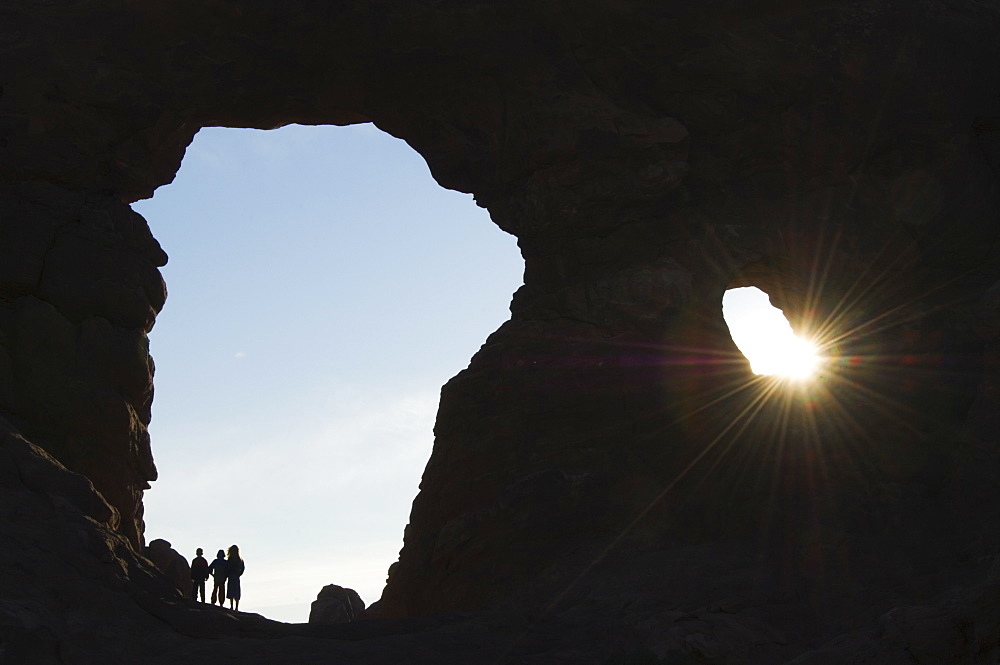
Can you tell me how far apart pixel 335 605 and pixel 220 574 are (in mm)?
12576

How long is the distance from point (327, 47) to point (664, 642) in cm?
1739

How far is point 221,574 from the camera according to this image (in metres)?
25.1

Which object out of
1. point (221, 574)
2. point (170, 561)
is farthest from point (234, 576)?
point (170, 561)

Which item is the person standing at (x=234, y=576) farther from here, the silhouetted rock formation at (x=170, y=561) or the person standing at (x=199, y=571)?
the silhouetted rock formation at (x=170, y=561)

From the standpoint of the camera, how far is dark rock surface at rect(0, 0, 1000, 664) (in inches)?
897

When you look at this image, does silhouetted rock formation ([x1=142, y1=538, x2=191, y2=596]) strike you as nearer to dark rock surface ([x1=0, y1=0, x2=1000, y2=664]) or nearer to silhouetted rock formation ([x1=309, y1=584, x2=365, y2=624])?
dark rock surface ([x1=0, y1=0, x2=1000, y2=664])

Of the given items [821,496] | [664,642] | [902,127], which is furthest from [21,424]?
[902,127]

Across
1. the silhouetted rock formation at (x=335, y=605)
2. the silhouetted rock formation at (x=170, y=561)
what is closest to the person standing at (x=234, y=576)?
the silhouetted rock formation at (x=170, y=561)

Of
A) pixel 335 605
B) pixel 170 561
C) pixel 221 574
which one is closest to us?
pixel 221 574

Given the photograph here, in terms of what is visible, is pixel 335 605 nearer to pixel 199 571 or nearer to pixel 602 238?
pixel 199 571

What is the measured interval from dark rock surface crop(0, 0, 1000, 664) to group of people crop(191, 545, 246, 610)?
5.31 feet

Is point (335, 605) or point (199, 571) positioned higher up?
point (335, 605)

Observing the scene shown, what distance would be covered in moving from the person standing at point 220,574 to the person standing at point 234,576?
0.10m

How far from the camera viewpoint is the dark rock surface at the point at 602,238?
2278 centimetres
